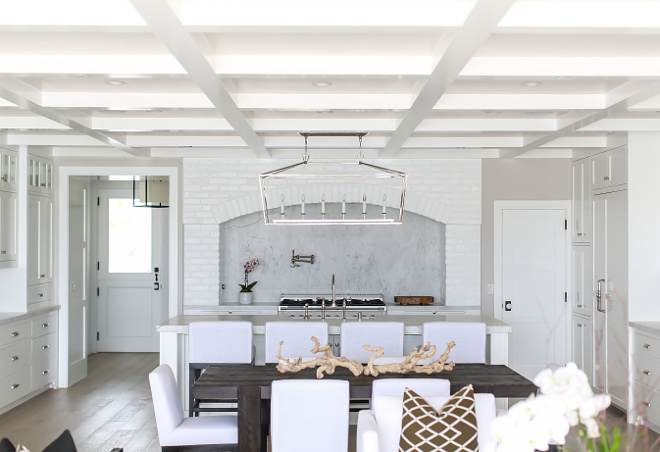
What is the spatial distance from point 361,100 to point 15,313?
12.8 feet

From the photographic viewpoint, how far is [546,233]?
677 centimetres

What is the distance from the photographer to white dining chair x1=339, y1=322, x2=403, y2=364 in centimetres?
464

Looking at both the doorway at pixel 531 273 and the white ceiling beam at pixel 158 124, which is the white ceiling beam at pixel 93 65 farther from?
the doorway at pixel 531 273

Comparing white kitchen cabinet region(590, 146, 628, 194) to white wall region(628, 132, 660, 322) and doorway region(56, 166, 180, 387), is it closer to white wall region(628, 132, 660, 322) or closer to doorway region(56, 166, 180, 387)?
white wall region(628, 132, 660, 322)

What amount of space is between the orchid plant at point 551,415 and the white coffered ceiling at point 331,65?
4.93 ft

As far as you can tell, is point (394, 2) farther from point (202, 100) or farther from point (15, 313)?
point (15, 313)

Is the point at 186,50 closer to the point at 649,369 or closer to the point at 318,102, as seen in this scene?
the point at 318,102

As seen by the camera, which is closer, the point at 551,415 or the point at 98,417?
the point at 551,415

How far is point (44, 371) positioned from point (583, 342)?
17.5 feet

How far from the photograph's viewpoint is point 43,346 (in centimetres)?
620

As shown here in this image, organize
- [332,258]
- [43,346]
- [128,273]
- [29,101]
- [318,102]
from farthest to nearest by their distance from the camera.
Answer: [128,273] → [332,258] → [43,346] → [318,102] → [29,101]

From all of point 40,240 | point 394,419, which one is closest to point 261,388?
point 394,419

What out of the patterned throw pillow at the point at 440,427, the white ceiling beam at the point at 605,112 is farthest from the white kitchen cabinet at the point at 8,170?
the white ceiling beam at the point at 605,112

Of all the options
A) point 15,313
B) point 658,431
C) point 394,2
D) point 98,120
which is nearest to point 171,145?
point 98,120
